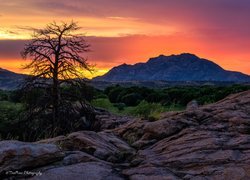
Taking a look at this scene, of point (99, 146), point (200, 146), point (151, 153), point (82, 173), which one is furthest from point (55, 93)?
point (82, 173)

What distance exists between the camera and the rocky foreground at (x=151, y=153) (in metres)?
9.13

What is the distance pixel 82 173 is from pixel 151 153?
251cm

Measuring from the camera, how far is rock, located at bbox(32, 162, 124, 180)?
29.1ft

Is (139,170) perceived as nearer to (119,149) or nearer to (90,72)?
(119,149)

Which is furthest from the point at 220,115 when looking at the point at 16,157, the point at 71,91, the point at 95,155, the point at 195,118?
the point at 71,91

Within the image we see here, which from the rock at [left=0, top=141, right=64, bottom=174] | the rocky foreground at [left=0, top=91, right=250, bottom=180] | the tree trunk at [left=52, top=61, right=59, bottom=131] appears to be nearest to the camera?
the rocky foreground at [left=0, top=91, right=250, bottom=180]

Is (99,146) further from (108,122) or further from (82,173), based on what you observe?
(108,122)

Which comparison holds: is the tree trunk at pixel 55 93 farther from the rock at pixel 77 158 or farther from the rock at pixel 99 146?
the rock at pixel 77 158

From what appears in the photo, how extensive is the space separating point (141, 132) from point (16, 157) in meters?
4.76

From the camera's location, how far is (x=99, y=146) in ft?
37.0

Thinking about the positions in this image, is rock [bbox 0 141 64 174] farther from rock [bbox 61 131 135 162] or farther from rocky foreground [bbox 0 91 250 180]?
rock [bbox 61 131 135 162]

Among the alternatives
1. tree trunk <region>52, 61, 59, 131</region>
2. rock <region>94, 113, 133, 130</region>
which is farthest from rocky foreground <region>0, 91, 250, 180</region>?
→ tree trunk <region>52, 61, 59, 131</region>

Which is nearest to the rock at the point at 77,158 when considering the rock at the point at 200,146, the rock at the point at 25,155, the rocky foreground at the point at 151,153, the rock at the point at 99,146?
the rocky foreground at the point at 151,153

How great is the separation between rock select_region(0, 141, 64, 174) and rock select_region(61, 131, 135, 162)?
3.90ft
